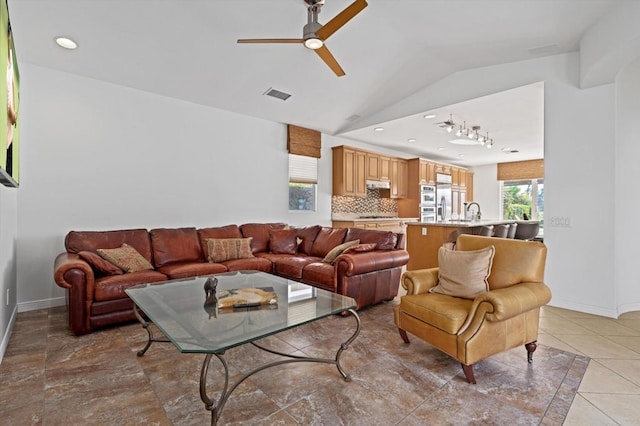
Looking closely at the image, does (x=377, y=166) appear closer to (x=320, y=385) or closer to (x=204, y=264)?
(x=204, y=264)

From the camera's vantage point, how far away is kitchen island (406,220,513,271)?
197 inches

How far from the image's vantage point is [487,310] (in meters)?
2.02

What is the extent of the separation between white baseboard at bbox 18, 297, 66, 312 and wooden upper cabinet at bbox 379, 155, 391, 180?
6019 millimetres

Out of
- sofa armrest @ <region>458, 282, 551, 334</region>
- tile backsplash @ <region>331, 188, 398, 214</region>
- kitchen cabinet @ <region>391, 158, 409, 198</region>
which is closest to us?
sofa armrest @ <region>458, 282, 551, 334</region>

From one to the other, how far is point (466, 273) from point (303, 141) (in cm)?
421

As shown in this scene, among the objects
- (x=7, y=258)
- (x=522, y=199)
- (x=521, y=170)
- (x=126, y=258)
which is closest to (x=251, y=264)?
(x=126, y=258)

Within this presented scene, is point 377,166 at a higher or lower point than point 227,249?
higher

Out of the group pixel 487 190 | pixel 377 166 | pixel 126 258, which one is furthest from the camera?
pixel 487 190

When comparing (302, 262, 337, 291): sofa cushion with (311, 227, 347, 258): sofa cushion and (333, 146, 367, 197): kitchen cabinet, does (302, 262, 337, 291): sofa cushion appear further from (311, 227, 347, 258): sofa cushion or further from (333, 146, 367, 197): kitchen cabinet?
(333, 146, 367, 197): kitchen cabinet

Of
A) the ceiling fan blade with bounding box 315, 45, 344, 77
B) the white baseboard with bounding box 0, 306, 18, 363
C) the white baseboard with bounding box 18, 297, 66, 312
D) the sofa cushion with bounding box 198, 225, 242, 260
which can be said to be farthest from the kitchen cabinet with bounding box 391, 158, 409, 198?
the white baseboard with bounding box 0, 306, 18, 363

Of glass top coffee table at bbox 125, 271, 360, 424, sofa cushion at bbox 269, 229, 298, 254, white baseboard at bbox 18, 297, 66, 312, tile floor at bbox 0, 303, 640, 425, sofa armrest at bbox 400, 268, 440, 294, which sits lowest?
tile floor at bbox 0, 303, 640, 425

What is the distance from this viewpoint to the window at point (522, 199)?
8.70m

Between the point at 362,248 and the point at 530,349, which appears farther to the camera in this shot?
the point at 362,248

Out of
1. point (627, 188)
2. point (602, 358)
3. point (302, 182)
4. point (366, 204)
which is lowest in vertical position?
point (602, 358)
